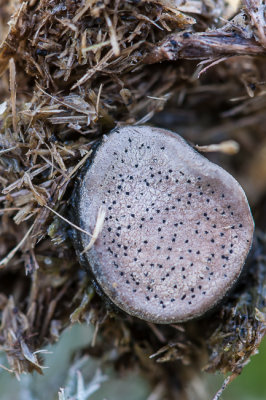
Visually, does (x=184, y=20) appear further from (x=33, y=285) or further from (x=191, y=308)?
(x=33, y=285)

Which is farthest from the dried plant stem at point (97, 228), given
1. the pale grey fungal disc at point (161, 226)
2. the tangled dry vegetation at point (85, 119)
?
the tangled dry vegetation at point (85, 119)

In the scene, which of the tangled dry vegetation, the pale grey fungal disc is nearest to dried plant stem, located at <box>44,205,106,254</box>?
the pale grey fungal disc

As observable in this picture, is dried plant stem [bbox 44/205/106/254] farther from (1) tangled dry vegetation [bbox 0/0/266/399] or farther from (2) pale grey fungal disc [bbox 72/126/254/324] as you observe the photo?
(1) tangled dry vegetation [bbox 0/0/266/399]

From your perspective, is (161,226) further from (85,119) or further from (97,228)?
(85,119)

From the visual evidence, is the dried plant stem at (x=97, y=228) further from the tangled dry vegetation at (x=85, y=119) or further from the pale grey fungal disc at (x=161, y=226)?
the tangled dry vegetation at (x=85, y=119)

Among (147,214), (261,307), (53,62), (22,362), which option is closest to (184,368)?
(261,307)
